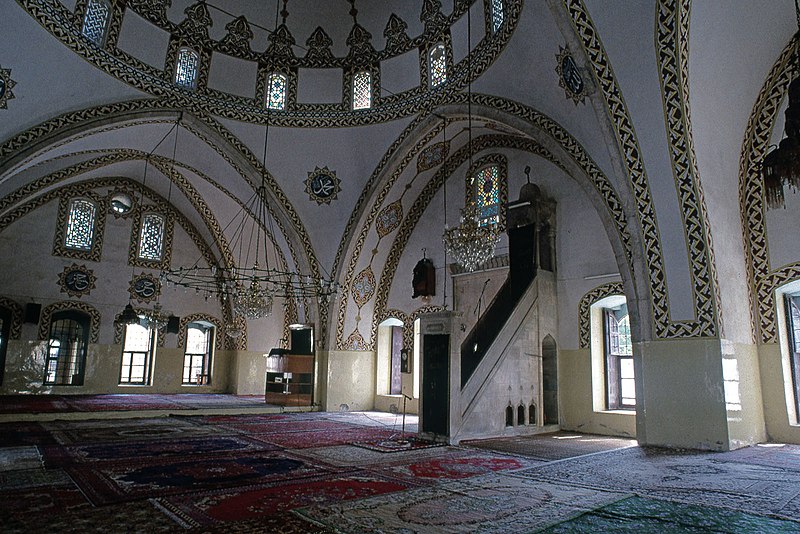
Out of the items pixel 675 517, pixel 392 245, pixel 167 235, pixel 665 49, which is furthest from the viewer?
pixel 167 235

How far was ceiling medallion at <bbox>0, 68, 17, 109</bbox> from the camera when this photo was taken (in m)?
7.14

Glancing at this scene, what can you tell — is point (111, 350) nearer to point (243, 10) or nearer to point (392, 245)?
point (392, 245)

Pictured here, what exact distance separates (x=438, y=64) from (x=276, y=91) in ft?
9.99

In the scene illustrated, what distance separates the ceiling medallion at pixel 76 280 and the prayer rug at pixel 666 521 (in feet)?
40.1

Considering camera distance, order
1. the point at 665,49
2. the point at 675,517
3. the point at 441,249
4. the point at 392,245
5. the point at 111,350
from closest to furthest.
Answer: the point at 675,517 < the point at 665,49 < the point at 441,249 < the point at 392,245 < the point at 111,350

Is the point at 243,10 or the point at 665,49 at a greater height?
the point at 243,10

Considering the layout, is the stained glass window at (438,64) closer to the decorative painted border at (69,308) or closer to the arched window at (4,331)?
the decorative painted border at (69,308)

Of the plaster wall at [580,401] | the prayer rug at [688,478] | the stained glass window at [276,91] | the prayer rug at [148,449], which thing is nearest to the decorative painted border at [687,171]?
the prayer rug at [688,478]

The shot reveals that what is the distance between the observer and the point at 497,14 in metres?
7.35

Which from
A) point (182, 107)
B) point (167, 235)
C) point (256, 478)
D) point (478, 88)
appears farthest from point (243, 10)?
point (256, 478)

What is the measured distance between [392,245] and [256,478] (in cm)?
749

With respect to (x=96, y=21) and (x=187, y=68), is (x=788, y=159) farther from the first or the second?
(x=187, y=68)

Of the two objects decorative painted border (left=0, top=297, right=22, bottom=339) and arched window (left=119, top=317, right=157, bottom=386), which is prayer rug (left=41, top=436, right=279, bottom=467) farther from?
arched window (left=119, top=317, right=157, bottom=386)

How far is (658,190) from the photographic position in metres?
6.05
